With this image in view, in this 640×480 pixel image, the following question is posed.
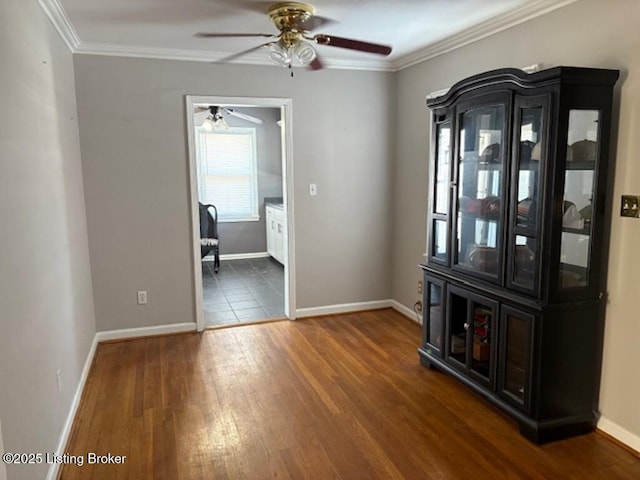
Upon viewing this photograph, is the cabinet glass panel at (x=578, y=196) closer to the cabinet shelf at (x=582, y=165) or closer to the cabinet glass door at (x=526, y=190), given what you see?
the cabinet shelf at (x=582, y=165)

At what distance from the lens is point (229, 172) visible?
743 cm

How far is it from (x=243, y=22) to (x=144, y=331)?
270 centimetres

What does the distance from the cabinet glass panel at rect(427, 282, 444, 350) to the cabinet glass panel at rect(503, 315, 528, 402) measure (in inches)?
23.9

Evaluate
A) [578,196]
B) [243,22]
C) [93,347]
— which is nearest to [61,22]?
[243,22]

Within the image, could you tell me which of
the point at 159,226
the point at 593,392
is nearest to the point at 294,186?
the point at 159,226

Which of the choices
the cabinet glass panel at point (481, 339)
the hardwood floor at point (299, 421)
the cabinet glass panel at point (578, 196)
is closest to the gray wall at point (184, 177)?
the hardwood floor at point (299, 421)

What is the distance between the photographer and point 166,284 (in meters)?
4.16

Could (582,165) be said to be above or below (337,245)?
above

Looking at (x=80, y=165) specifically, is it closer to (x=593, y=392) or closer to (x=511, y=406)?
(x=511, y=406)

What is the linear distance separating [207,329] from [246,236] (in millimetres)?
3429

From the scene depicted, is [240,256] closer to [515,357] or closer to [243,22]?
[243,22]

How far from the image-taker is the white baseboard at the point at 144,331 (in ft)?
13.2

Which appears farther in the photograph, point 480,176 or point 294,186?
point 294,186

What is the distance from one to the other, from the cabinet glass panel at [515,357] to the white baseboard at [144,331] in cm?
274
